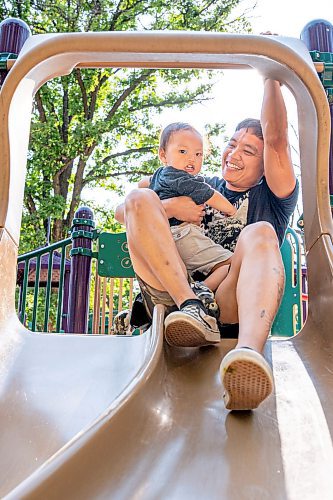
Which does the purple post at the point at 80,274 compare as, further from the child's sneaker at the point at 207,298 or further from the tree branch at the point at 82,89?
the tree branch at the point at 82,89

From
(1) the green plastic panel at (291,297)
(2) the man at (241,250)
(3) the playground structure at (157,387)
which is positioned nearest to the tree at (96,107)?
(1) the green plastic panel at (291,297)

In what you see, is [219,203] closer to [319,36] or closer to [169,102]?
[319,36]

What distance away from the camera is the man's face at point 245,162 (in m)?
1.67

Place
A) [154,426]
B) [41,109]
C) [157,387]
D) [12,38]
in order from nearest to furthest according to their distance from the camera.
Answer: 1. [154,426]
2. [157,387]
3. [12,38]
4. [41,109]

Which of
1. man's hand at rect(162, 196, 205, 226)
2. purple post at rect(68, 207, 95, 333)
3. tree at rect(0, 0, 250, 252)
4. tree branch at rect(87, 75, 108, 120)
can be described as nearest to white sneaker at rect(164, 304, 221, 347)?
man's hand at rect(162, 196, 205, 226)

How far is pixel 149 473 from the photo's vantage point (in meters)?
0.80

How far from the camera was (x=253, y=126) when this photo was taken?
1.68 m

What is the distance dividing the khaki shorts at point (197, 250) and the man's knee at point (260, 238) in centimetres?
19

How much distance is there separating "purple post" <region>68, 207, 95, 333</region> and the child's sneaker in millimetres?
1300

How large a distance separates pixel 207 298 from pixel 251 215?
0.38 metres

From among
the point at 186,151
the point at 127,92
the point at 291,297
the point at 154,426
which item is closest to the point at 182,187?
the point at 186,151

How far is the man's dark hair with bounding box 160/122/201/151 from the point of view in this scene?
1692 mm

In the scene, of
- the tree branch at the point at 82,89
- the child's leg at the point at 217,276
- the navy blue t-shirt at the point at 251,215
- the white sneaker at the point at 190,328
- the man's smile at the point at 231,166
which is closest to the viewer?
the white sneaker at the point at 190,328

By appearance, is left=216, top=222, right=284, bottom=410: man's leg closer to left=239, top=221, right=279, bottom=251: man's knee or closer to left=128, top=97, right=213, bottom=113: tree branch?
left=239, top=221, right=279, bottom=251: man's knee
